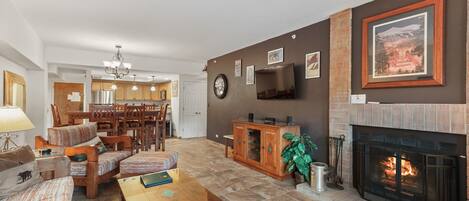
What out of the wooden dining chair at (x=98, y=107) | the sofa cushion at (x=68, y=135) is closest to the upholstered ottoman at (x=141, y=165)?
the sofa cushion at (x=68, y=135)

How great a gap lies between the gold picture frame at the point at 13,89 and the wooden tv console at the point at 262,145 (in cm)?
354

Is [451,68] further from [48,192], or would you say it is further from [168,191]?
[48,192]

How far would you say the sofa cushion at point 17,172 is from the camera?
1771 millimetres

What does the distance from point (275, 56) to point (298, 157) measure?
201 centimetres

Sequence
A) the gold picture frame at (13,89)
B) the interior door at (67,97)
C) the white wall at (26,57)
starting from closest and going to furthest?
the white wall at (26,57)
the gold picture frame at (13,89)
the interior door at (67,97)

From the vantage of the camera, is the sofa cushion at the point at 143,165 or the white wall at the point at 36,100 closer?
the sofa cushion at the point at 143,165

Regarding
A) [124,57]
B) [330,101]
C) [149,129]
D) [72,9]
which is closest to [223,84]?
[149,129]

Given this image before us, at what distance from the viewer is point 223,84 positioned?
5660 mm

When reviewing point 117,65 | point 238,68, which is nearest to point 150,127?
point 117,65

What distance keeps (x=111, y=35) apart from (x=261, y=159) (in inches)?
136

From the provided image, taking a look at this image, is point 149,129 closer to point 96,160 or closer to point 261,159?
point 96,160

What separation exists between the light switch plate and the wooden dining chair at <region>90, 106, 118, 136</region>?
4.39m

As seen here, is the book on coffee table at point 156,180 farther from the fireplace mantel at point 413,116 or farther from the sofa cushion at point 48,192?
the fireplace mantel at point 413,116

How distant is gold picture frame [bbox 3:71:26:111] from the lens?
10.5 feet
